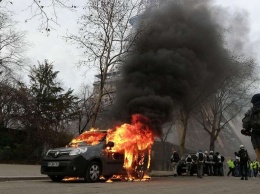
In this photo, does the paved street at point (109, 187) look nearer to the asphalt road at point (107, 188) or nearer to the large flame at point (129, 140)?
the asphalt road at point (107, 188)

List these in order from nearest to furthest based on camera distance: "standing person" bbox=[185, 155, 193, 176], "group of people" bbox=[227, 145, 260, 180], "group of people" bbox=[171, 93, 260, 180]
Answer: "group of people" bbox=[171, 93, 260, 180], "group of people" bbox=[227, 145, 260, 180], "standing person" bbox=[185, 155, 193, 176]

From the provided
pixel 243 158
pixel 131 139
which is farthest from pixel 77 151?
pixel 243 158

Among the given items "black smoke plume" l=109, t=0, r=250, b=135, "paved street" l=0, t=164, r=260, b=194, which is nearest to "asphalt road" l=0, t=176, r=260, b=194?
"paved street" l=0, t=164, r=260, b=194

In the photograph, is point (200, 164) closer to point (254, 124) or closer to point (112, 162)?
point (112, 162)

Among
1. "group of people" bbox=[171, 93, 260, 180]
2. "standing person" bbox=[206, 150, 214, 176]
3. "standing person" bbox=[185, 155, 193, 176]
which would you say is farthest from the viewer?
"standing person" bbox=[206, 150, 214, 176]

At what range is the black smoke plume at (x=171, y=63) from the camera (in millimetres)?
14141

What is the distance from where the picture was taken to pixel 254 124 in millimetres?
5121

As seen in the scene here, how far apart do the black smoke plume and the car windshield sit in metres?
1.65

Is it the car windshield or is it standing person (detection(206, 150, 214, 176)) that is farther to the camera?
standing person (detection(206, 150, 214, 176))

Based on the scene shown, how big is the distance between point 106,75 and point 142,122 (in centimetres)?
903

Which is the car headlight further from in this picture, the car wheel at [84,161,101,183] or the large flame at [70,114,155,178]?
the large flame at [70,114,155,178]

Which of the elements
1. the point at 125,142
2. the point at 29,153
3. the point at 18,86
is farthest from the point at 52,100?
the point at 125,142

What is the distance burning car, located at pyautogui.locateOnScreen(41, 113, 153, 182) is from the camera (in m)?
11.3

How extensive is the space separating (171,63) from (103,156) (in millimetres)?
5060
